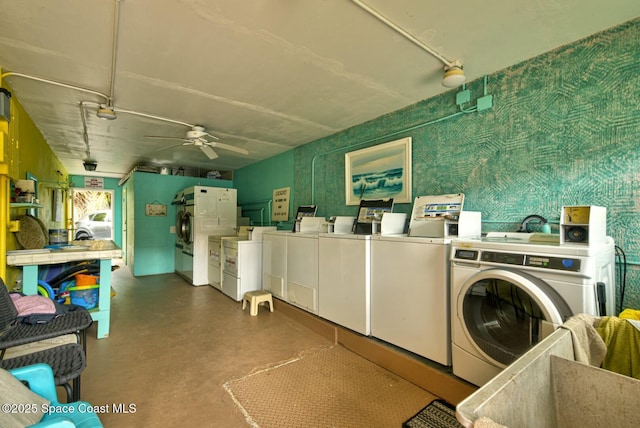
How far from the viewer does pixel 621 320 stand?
4.09 ft

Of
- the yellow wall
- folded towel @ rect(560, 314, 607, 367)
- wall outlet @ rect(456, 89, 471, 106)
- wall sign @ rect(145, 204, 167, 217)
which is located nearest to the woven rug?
folded towel @ rect(560, 314, 607, 367)

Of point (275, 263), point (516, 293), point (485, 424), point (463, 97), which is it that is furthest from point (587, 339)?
point (275, 263)

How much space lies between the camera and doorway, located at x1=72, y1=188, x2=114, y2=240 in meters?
7.86

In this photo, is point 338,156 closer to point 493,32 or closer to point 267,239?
point 267,239

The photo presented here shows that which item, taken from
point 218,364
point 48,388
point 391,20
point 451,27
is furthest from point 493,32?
point 218,364

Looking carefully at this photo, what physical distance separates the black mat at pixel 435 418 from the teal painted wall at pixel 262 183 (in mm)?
3402

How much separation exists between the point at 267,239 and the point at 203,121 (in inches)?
69.7

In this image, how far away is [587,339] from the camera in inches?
47.4

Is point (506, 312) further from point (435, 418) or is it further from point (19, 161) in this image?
point (19, 161)

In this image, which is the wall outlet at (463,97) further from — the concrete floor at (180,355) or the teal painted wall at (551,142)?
the concrete floor at (180,355)

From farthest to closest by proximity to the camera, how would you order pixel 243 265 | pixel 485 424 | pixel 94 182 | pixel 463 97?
pixel 94 182 < pixel 243 265 < pixel 463 97 < pixel 485 424

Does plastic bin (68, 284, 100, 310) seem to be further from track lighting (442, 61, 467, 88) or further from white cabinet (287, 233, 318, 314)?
track lighting (442, 61, 467, 88)

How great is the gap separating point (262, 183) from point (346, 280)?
138 inches

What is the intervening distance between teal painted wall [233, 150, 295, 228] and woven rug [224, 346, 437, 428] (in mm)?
2790
